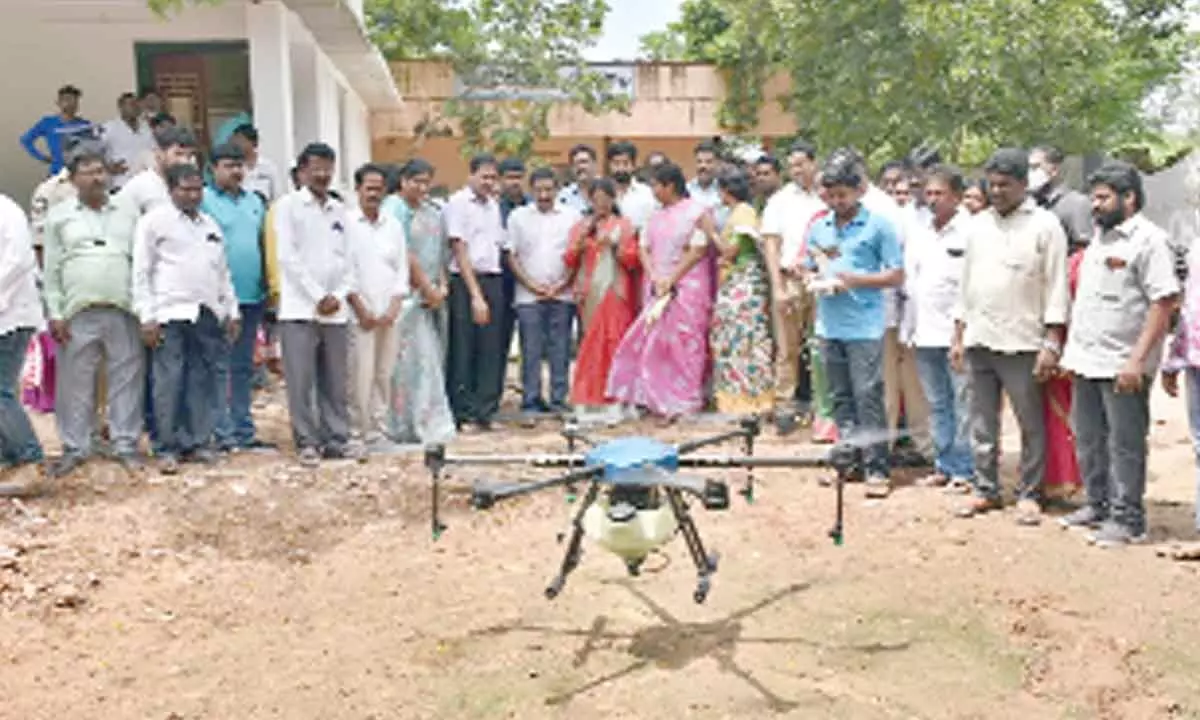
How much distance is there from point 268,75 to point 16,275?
432cm

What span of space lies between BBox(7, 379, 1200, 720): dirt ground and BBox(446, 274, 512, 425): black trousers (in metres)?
1.86

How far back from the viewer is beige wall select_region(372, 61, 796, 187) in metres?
23.1

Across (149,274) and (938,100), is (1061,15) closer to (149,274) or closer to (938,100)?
(938,100)

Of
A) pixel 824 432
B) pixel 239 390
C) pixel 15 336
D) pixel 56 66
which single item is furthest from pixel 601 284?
pixel 56 66

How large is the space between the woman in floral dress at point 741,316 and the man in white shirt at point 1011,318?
6.74 ft

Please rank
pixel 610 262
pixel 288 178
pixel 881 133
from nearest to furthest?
pixel 610 262 < pixel 288 178 < pixel 881 133

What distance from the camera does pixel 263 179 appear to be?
28.8ft

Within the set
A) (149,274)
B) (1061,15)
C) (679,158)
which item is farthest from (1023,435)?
(679,158)

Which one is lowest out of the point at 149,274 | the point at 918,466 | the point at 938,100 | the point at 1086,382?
the point at 918,466

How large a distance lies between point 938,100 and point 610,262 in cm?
785

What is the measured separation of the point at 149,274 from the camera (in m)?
6.82

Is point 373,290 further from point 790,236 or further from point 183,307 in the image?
point 790,236

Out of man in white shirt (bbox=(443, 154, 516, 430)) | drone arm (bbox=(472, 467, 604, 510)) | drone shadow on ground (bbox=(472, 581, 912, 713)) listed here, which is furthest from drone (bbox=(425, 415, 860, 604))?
man in white shirt (bbox=(443, 154, 516, 430))

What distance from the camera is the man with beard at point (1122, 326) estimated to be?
539 centimetres
